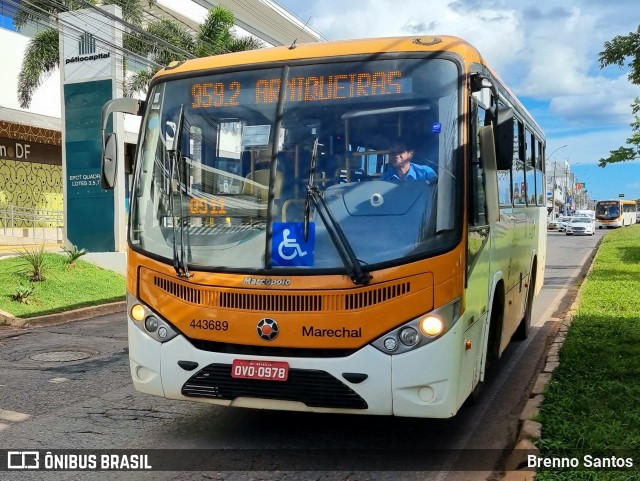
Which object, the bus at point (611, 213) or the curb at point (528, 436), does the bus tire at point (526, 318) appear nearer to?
the curb at point (528, 436)

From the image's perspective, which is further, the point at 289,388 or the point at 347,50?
the point at 347,50

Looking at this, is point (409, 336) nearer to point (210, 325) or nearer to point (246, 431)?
point (210, 325)

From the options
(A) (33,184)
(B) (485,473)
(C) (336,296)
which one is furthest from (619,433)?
(A) (33,184)

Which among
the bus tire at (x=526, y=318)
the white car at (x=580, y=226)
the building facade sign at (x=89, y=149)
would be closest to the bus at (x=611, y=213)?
the white car at (x=580, y=226)

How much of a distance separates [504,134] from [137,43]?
23.6 meters

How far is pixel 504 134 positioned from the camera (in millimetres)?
4543

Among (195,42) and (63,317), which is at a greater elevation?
(195,42)

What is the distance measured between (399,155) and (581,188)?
509 ft

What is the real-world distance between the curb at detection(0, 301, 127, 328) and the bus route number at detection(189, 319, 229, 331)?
6962 millimetres

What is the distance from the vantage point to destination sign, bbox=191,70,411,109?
4328 mm

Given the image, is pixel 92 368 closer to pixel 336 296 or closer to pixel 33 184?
pixel 336 296

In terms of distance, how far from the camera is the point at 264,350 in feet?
13.6

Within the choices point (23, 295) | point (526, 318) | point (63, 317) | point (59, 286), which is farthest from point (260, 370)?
point (59, 286)

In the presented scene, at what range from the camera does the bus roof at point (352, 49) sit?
440cm
